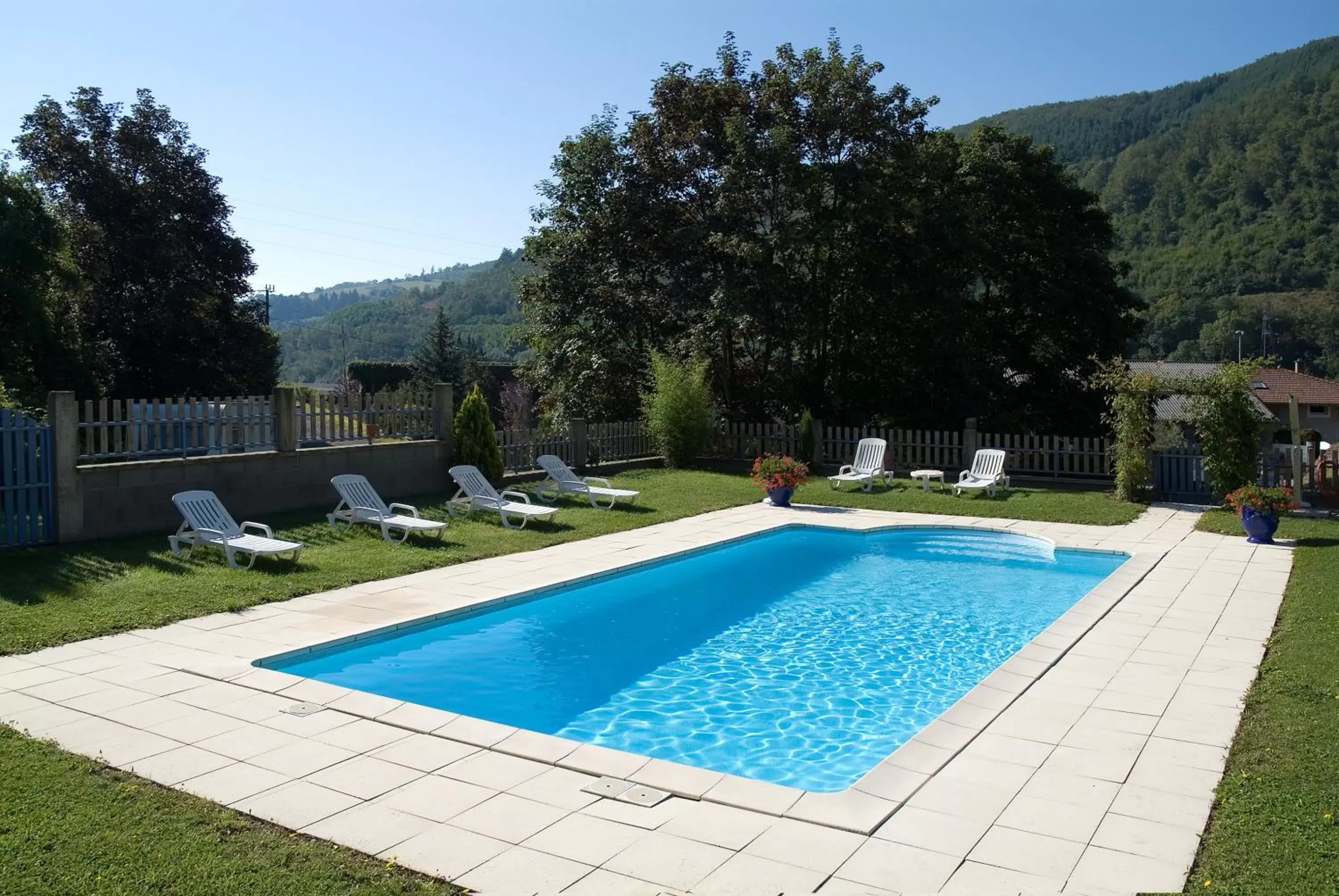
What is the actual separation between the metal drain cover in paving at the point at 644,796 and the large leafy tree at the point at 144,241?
82.1ft

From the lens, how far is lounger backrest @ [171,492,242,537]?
425 inches

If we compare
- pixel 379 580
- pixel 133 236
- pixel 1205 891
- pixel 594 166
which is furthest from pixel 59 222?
pixel 1205 891

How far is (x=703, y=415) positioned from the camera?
67.9 ft

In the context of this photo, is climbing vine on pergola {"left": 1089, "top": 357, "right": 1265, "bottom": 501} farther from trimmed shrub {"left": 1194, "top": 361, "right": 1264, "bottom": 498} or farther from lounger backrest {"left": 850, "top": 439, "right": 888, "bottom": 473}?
lounger backrest {"left": 850, "top": 439, "right": 888, "bottom": 473}

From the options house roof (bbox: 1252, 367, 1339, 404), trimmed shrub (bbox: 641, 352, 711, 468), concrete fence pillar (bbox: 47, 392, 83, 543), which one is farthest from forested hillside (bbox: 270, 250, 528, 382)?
concrete fence pillar (bbox: 47, 392, 83, 543)

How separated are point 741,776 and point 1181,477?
1373 centimetres

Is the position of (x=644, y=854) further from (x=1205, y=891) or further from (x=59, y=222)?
(x=59, y=222)

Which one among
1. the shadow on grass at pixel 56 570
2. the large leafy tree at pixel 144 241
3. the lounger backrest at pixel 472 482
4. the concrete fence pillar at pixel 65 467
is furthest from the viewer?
the large leafy tree at pixel 144 241

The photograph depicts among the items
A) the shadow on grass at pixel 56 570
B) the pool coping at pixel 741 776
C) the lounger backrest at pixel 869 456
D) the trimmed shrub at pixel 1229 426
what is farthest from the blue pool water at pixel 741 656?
the lounger backrest at pixel 869 456

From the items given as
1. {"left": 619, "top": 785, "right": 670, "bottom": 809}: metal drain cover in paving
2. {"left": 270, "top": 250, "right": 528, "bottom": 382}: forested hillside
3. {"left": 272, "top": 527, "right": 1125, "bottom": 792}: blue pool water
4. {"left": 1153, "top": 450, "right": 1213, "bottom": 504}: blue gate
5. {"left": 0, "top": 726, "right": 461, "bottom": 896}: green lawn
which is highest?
{"left": 270, "top": 250, "right": 528, "bottom": 382}: forested hillside

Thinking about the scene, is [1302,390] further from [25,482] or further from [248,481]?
[25,482]

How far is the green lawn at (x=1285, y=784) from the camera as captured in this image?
389 cm

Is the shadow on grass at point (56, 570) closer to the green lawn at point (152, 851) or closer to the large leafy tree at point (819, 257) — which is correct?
the green lawn at point (152, 851)

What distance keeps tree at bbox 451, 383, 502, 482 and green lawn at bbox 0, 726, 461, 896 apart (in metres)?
11.1
